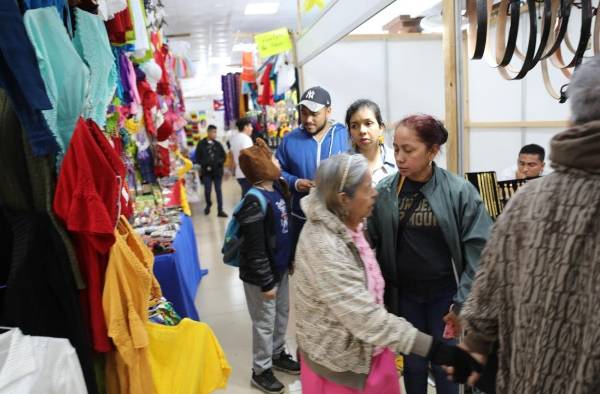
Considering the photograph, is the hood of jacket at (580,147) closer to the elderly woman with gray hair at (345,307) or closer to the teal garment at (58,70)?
the elderly woman with gray hair at (345,307)

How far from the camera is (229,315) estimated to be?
368cm

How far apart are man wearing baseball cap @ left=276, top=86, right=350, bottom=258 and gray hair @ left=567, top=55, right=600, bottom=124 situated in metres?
1.90

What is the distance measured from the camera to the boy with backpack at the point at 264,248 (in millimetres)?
2232

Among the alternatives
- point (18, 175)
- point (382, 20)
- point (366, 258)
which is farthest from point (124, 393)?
point (382, 20)

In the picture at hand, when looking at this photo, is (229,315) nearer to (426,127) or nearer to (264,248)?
(264,248)

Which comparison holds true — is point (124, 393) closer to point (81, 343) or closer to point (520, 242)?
point (81, 343)

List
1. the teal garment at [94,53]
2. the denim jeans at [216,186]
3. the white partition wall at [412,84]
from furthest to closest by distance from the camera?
1. the denim jeans at [216,186]
2. the white partition wall at [412,84]
3. the teal garment at [94,53]

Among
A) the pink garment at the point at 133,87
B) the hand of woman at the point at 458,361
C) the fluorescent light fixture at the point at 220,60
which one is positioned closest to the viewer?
the hand of woman at the point at 458,361

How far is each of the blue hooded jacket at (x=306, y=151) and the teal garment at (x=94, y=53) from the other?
1.27 m

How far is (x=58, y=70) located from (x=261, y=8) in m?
7.60

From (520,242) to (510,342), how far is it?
0.27 metres

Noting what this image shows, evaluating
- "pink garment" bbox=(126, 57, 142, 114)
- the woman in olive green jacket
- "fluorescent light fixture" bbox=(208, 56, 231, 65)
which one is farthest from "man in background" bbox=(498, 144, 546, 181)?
"fluorescent light fixture" bbox=(208, 56, 231, 65)

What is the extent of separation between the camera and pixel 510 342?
1.09 m

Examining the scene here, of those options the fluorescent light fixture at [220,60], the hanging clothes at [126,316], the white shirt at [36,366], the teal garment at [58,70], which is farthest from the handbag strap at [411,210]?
the fluorescent light fixture at [220,60]
